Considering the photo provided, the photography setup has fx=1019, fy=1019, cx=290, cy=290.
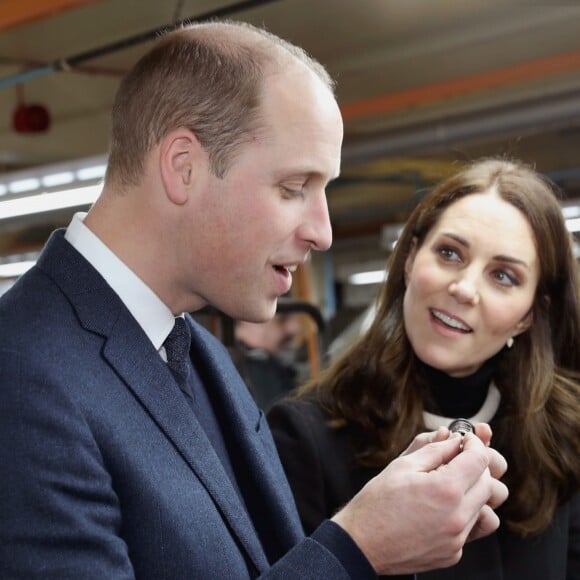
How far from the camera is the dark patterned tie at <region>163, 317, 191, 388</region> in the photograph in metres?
1.48

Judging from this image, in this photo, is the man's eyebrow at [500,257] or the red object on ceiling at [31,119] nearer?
the man's eyebrow at [500,257]

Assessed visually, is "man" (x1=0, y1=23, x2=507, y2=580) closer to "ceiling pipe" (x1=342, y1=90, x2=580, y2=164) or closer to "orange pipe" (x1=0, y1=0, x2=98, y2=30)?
"orange pipe" (x1=0, y1=0, x2=98, y2=30)

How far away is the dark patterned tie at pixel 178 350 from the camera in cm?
148

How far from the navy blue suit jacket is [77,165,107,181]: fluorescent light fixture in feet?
17.1

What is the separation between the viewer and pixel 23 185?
23.0ft

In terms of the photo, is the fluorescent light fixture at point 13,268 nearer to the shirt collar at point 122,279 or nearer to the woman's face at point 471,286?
the woman's face at point 471,286

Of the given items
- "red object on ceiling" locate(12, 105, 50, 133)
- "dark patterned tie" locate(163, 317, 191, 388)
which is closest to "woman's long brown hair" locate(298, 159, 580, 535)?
"dark patterned tie" locate(163, 317, 191, 388)

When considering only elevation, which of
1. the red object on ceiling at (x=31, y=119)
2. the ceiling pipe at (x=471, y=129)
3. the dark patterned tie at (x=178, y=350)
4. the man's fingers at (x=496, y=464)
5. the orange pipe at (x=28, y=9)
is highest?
the orange pipe at (x=28, y=9)

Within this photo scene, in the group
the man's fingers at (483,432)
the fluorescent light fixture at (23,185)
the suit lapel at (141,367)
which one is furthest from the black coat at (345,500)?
the fluorescent light fixture at (23,185)

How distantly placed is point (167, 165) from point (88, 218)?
135 mm

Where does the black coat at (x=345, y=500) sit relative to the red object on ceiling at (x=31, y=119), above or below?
below

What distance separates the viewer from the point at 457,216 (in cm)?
229

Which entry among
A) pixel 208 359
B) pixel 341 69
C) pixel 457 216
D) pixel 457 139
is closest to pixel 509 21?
pixel 457 139

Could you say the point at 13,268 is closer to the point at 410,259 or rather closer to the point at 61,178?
the point at 61,178
